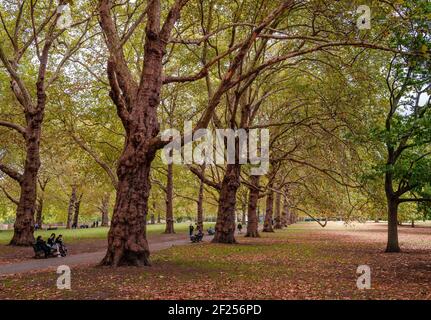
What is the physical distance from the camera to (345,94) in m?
21.0

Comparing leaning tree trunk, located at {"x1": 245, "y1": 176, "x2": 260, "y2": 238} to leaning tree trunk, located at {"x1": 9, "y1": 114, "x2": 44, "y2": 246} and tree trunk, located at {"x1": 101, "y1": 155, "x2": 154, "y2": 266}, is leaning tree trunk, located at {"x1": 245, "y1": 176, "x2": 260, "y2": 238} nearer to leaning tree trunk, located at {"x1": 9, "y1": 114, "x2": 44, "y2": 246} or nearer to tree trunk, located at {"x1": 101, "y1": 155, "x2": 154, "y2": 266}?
leaning tree trunk, located at {"x1": 9, "y1": 114, "x2": 44, "y2": 246}

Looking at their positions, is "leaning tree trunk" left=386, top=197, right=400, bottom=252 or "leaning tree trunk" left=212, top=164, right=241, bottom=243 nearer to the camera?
"leaning tree trunk" left=386, top=197, right=400, bottom=252

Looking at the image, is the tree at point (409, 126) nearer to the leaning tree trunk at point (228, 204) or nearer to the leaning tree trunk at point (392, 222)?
the leaning tree trunk at point (392, 222)

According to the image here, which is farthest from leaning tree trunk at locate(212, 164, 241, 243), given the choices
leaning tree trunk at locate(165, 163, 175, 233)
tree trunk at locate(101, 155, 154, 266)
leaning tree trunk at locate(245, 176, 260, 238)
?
tree trunk at locate(101, 155, 154, 266)

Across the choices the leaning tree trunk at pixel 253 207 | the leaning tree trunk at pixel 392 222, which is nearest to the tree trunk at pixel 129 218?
the leaning tree trunk at pixel 392 222

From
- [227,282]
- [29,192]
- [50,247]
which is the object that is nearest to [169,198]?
[29,192]

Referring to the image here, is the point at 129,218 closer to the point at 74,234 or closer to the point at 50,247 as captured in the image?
the point at 50,247

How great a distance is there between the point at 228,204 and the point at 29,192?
11.8m

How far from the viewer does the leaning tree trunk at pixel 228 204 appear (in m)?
26.5

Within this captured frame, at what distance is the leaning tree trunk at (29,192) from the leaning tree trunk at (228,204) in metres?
11.2

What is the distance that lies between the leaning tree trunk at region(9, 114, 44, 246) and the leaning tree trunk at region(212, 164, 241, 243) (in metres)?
11.2

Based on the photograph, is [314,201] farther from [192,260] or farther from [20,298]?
[20,298]

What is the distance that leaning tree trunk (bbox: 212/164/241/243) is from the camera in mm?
26469
